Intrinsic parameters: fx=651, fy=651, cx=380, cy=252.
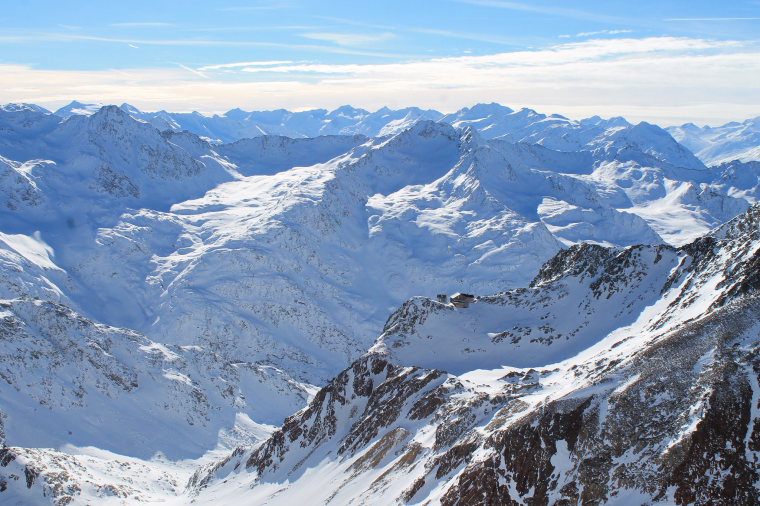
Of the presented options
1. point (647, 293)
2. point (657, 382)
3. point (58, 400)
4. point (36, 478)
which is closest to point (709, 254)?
point (647, 293)

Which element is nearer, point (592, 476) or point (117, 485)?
point (592, 476)

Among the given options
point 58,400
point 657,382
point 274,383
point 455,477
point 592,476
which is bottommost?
point 274,383

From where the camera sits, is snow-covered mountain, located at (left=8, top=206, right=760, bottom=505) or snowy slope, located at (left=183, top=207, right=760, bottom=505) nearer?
snowy slope, located at (left=183, top=207, right=760, bottom=505)

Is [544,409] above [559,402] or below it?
below

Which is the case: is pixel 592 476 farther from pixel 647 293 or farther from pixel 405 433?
pixel 647 293

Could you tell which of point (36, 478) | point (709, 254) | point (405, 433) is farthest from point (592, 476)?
point (36, 478)

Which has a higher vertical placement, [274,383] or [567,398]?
[567,398]

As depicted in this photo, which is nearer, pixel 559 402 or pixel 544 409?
pixel 559 402

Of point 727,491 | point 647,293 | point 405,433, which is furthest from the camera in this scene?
point 647,293

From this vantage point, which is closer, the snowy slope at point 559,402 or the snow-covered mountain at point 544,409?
the snowy slope at point 559,402

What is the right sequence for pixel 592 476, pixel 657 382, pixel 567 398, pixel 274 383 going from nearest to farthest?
pixel 592 476, pixel 657 382, pixel 567 398, pixel 274 383
